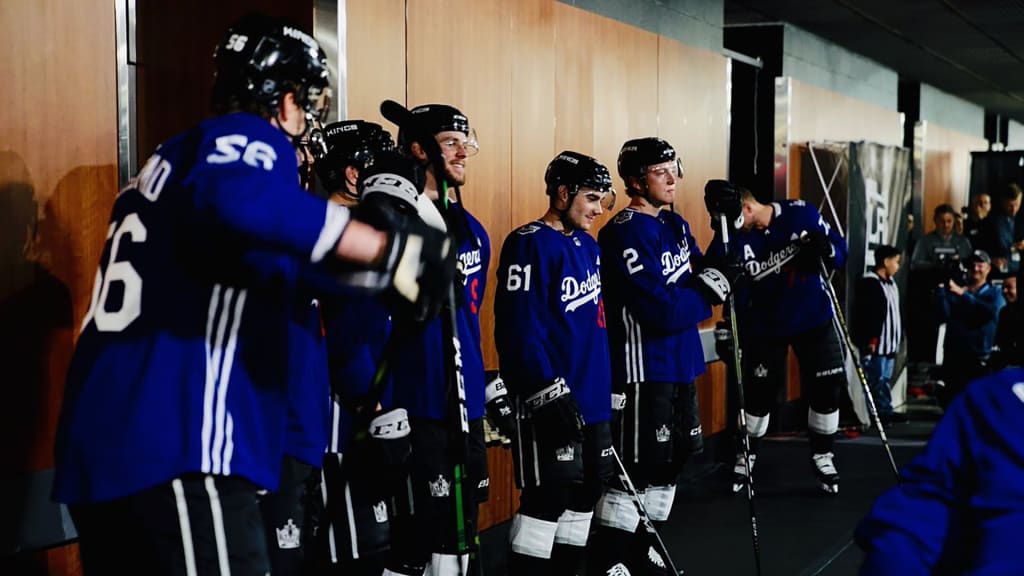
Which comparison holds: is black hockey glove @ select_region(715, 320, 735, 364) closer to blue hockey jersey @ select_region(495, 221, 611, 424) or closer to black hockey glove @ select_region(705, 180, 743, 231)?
black hockey glove @ select_region(705, 180, 743, 231)

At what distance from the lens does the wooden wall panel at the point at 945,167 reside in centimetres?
1210

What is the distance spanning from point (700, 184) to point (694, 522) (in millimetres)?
2248

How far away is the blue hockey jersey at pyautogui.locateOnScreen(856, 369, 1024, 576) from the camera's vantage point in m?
1.31

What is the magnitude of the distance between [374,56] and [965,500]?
2.98 meters

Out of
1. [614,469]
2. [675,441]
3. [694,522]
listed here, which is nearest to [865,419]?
[694,522]

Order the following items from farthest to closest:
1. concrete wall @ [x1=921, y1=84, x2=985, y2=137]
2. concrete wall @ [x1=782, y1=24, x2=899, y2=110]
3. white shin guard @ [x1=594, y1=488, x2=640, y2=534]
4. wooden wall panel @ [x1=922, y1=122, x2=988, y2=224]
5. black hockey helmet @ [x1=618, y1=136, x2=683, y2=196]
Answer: concrete wall @ [x1=921, y1=84, x2=985, y2=137] < wooden wall panel @ [x1=922, y1=122, x2=988, y2=224] < concrete wall @ [x1=782, y1=24, x2=899, y2=110] < black hockey helmet @ [x1=618, y1=136, x2=683, y2=196] < white shin guard @ [x1=594, y1=488, x2=640, y2=534]

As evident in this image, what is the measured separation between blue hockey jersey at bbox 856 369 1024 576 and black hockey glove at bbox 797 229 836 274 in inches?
161

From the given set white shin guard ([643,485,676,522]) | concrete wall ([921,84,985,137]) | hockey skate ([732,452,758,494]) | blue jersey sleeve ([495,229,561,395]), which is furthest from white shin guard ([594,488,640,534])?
concrete wall ([921,84,985,137])

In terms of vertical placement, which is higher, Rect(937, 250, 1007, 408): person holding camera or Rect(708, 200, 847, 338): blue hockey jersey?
Rect(708, 200, 847, 338): blue hockey jersey

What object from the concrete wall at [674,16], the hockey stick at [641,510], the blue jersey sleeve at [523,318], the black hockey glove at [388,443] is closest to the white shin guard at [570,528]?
the hockey stick at [641,510]

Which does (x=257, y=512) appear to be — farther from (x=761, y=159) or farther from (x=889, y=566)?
(x=761, y=159)

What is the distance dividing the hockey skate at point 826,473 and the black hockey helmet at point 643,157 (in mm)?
2139

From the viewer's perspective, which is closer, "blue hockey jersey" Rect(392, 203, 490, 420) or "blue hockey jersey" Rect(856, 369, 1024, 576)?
"blue hockey jersey" Rect(856, 369, 1024, 576)

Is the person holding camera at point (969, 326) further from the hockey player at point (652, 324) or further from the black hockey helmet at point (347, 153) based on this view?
the black hockey helmet at point (347, 153)
